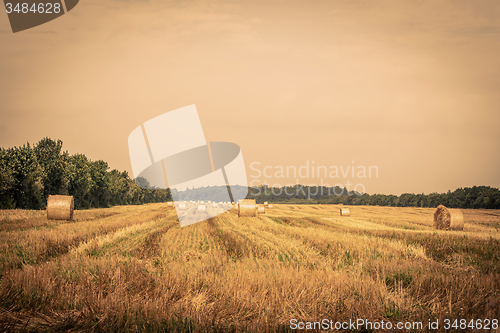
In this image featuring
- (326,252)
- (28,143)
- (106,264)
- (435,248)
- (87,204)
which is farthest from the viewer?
(87,204)

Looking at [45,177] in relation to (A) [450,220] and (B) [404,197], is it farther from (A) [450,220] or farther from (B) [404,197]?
(B) [404,197]

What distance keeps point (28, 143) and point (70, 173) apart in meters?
8.83

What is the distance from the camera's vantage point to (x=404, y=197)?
94.4m

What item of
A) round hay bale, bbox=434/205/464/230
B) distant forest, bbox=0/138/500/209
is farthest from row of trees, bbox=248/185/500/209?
round hay bale, bbox=434/205/464/230

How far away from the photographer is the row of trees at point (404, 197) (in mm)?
72125

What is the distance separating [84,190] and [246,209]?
161 feet

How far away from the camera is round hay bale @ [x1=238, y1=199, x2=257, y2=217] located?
2991 centimetres

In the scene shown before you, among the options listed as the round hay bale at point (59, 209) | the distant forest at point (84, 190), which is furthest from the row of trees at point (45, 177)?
the round hay bale at point (59, 209)

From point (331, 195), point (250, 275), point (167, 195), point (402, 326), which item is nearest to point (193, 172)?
point (250, 275)

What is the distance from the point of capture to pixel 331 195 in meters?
117

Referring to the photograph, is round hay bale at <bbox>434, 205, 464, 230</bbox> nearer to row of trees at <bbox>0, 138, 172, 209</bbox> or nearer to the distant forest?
the distant forest

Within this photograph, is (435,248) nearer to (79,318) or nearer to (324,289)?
(324,289)

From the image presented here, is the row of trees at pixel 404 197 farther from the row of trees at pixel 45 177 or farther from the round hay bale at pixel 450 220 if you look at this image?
the round hay bale at pixel 450 220

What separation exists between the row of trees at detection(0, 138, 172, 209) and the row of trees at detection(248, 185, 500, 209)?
43.4 metres
